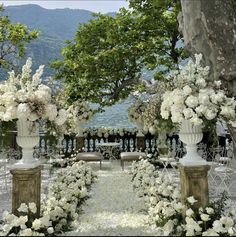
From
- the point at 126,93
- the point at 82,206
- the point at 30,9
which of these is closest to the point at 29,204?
the point at 82,206

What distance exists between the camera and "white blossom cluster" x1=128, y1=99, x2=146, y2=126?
12797 millimetres

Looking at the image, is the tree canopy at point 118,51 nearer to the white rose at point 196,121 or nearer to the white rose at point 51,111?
the white rose at point 51,111

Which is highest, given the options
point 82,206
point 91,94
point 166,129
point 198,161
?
point 91,94

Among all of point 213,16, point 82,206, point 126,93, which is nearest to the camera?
point 213,16

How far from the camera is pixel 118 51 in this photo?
11.8 metres

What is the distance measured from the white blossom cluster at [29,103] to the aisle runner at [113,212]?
1.28m

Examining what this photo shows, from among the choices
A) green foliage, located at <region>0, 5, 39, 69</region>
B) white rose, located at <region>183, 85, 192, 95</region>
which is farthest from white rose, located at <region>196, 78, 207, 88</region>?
green foliage, located at <region>0, 5, 39, 69</region>

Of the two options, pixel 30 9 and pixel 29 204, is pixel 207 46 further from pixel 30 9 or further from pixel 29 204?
pixel 30 9

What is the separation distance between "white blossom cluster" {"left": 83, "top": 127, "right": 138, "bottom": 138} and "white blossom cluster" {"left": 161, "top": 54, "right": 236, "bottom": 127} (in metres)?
8.49

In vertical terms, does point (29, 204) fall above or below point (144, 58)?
below

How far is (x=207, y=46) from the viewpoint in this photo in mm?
5668

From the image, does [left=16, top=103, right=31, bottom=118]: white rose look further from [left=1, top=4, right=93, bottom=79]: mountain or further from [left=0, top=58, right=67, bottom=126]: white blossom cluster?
[left=1, top=4, right=93, bottom=79]: mountain

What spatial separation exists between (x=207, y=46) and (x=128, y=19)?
22.7 feet

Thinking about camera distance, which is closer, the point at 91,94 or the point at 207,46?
the point at 207,46
